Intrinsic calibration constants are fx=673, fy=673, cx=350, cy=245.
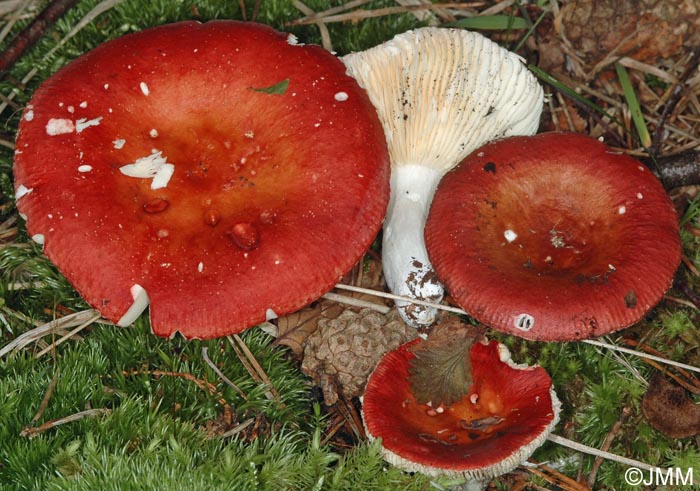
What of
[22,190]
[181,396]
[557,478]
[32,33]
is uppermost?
[32,33]

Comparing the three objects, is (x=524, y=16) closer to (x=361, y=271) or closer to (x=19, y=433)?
(x=361, y=271)

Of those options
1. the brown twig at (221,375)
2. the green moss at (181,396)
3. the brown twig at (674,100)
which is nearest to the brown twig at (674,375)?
the green moss at (181,396)

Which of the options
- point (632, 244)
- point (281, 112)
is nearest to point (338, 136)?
point (281, 112)

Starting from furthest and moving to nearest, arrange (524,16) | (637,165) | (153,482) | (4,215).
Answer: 1. (524,16)
2. (4,215)
3. (637,165)
4. (153,482)

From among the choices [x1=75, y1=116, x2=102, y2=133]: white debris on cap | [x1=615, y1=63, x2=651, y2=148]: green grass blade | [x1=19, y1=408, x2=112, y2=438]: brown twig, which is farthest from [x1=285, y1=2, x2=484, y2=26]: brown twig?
[x1=19, y1=408, x2=112, y2=438]: brown twig

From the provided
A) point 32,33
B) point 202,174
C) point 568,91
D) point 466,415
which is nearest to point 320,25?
point 202,174

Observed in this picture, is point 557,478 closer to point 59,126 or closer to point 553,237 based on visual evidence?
point 553,237

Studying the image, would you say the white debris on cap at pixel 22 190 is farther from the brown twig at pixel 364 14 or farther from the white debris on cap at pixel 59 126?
the brown twig at pixel 364 14

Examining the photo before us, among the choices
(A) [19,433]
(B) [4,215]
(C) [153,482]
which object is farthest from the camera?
(B) [4,215]
